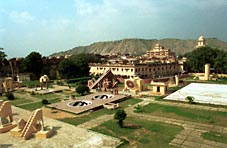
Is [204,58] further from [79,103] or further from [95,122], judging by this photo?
[95,122]

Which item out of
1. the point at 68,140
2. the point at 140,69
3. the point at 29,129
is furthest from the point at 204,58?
the point at 29,129

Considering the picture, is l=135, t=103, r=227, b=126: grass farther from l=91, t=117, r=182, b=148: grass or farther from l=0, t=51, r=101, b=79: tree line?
l=0, t=51, r=101, b=79: tree line

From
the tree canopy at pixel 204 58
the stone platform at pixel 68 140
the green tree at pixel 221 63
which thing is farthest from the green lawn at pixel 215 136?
the tree canopy at pixel 204 58

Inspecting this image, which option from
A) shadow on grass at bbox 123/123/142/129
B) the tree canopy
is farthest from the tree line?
shadow on grass at bbox 123/123/142/129

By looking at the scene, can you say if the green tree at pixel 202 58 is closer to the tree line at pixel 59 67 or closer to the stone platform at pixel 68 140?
the tree line at pixel 59 67

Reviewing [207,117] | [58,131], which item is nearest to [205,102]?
[207,117]

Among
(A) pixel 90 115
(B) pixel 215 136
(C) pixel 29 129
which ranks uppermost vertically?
(C) pixel 29 129

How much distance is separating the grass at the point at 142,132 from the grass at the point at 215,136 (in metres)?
2.18

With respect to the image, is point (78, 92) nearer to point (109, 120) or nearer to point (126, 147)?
point (109, 120)

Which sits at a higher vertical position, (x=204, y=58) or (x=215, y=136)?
(x=204, y=58)

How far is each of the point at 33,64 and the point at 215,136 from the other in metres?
47.9

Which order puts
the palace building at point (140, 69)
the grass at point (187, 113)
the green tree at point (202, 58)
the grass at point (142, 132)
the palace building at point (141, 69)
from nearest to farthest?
the grass at point (142, 132), the grass at point (187, 113), the palace building at point (141, 69), the palace building at point (140, 69), the green tree at point (202, 58)

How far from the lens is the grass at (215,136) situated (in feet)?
53.4

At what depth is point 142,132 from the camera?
18.2 m
